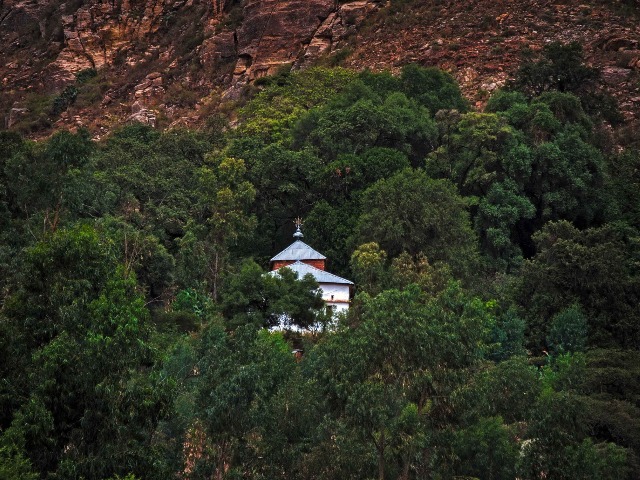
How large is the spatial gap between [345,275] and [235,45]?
3189cm

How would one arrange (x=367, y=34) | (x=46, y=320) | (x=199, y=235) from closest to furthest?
(x=46, y=320), (x=199, y=235), (x=367, y=34)

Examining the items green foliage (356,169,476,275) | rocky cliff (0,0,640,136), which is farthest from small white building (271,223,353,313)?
rocky cliff (0,0,640,136)

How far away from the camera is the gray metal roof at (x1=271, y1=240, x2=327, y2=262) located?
42.6 meters

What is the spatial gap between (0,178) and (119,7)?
146 ft

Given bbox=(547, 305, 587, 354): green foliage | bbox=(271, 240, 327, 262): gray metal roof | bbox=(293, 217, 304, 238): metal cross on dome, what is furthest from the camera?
bbox=(293, 217, 304, 238): metal cross on dome

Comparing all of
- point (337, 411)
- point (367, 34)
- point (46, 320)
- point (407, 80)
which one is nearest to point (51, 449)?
point (46, 320)

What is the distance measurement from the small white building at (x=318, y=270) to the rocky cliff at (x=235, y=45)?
61.2 feet

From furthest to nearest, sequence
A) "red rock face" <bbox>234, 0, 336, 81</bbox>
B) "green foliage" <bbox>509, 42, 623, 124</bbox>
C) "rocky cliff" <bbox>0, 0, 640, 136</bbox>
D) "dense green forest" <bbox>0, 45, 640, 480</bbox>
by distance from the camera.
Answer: "red rock face" <bbox>234, 0, 336, 81</bbox> → "rocky cliff" <bbox>0, 0, 640, 136</bbox> → "green foliage" <bbox>509, 42, 623, 124</bbox> → "dense green forest" <bbox>0, 45, 640, 480</bbox>

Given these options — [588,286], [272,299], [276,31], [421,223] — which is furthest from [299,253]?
[276,31]

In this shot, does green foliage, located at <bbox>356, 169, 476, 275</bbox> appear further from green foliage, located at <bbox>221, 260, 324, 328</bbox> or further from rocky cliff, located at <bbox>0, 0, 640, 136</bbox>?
rocky cliff, located at <bbox>0, 0, 640, 136</bbox>

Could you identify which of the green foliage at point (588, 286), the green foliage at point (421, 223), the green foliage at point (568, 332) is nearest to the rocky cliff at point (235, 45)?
the green foliage at point (421, 223)

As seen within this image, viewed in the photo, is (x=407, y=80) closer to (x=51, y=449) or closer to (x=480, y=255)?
(x=480, y=255)

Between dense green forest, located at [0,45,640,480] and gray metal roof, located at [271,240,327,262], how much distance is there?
1180mm

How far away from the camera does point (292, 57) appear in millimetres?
68312
